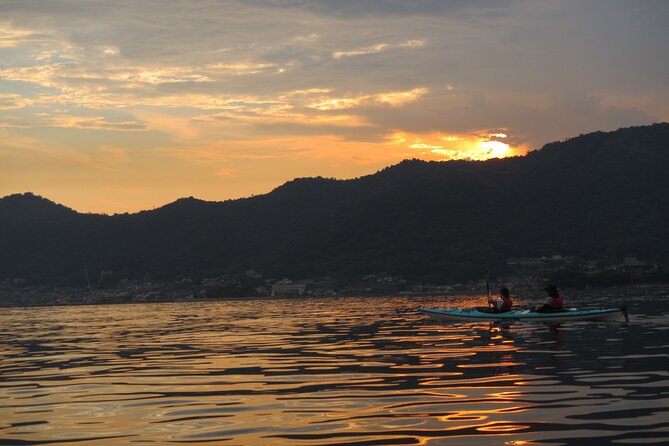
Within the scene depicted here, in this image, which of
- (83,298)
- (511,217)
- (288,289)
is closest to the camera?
(288,289)

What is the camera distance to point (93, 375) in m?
22.0

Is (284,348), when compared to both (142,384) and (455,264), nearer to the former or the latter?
(142,384)

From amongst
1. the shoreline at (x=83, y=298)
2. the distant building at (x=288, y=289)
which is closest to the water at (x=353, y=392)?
the distant building at (x=288, y=289)

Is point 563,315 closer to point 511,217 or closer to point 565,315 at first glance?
point 565,315

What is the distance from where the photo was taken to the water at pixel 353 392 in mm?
12672

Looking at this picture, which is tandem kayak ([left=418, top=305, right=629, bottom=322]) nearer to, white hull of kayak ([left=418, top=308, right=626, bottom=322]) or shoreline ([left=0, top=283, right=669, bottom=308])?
white hull of kayak ([left=418, top=308, right=626, bottom=322])

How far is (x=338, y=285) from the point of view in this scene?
165125mm

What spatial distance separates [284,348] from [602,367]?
11900 millimetres

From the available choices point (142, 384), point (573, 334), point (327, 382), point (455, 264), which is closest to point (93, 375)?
point (142, 384)

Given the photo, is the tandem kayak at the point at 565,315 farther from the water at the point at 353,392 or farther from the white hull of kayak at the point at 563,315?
the water at the point at 353,392

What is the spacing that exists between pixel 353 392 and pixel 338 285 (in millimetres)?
148657

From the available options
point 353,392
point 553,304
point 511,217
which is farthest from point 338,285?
point 353,392

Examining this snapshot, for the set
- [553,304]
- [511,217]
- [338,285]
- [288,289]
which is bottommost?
[288,289]

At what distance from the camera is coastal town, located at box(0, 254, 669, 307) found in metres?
122
